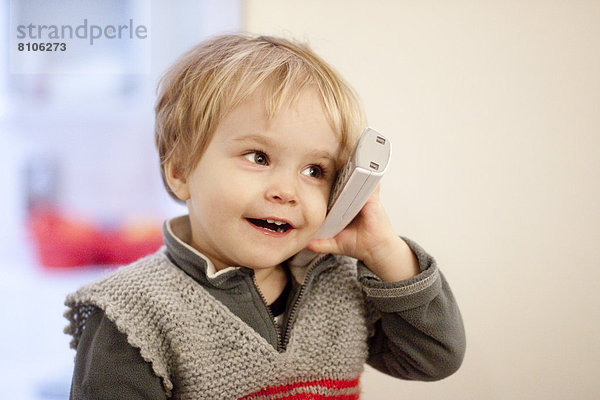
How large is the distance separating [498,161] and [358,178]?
45 cm

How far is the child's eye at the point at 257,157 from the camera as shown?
63 centimetres

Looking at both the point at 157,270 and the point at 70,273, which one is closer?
the point at 157,270

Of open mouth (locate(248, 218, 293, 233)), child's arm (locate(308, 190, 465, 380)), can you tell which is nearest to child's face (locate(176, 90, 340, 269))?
open mouth (locate(248, 218, 293, 233))

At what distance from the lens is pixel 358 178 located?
0.61 meters

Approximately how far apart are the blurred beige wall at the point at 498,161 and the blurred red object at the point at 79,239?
1.61ft

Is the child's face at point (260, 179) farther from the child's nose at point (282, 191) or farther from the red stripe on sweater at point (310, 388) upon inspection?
the red stripe on sweater at point (310, 388)

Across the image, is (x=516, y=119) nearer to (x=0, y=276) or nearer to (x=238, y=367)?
(x=238, y=367)

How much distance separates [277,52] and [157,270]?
1.05 feet

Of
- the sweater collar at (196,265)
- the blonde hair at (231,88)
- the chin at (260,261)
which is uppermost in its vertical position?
A: the blonde hair at (231,88)

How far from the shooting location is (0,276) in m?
0.97

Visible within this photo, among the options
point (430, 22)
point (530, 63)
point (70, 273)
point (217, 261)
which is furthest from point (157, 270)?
point (530, 63)

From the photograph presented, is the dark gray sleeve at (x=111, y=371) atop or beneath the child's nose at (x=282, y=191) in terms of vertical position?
beneath

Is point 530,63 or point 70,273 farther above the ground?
point 530,63

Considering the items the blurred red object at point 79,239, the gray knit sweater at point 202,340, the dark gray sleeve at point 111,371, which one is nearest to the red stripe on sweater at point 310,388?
the gray knit sweater at point 202,340
